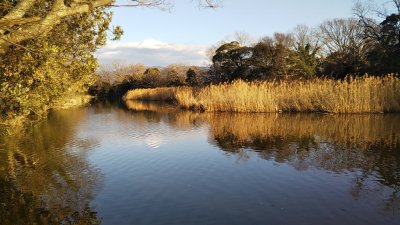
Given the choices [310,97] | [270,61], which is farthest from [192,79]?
[310,97]

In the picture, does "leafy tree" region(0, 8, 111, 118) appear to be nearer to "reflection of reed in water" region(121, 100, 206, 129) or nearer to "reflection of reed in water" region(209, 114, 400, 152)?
"reflection of reed in water" region(209, 114, 400, 152)

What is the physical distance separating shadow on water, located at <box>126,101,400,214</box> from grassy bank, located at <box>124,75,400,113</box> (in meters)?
0.80

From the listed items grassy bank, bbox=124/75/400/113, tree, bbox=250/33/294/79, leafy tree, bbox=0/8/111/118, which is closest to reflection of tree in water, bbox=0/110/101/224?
leafy tree, bbox=0/8/111/118

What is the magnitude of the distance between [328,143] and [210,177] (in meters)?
4.57

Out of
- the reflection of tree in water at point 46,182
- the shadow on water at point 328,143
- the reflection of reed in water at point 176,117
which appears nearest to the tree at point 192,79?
the reflection of reed in water at point 176,117

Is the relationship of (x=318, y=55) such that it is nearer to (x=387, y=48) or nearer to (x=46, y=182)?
(x=387, y=48)

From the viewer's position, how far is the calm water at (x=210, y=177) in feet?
18.3

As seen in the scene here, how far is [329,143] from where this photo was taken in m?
10.7

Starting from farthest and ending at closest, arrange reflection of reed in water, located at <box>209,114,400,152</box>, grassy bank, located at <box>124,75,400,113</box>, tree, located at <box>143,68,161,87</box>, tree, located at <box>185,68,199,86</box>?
tree, located at <box>143,68,161,87</box>
tree, located at <box>185,68,199,86</box>
grassy bank, located at <box>124,75,400,113</box>
reflection of reed in water, located at <box>209,114,400,152</box>

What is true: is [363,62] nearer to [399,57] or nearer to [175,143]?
[399,57]

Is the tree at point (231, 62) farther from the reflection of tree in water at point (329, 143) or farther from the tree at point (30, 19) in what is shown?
the tree at point (30, 19)

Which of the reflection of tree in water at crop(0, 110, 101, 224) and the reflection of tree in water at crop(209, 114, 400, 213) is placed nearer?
the reflection of tree in water at crop(0, 110, 101, 224)

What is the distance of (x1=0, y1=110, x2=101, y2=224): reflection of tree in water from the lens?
581 cm

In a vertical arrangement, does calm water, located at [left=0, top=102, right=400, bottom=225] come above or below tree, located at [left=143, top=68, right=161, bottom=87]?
below
